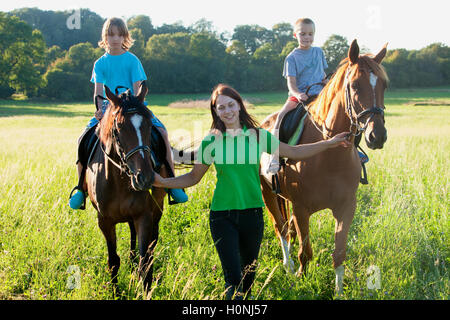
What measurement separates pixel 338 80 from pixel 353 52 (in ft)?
1.00

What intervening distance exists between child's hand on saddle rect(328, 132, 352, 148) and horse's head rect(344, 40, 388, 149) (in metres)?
0.13

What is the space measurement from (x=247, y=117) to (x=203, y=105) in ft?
120

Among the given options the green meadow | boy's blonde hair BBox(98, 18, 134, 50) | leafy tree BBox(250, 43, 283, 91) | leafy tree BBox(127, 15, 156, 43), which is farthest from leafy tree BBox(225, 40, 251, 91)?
boy's blonde hair BBox(98, 18, 134, 50)

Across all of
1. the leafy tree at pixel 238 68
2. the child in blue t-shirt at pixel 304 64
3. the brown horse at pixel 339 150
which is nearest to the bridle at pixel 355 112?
the brown horse at pixel 339 150

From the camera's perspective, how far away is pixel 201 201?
5.93 m

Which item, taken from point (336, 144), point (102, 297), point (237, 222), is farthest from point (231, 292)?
point (336, 144)

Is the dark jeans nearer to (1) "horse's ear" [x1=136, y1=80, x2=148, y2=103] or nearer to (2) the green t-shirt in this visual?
(2) the green t-shirt

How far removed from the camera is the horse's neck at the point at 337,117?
354 cm

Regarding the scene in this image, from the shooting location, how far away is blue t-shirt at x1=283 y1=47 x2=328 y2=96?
4.82 metres

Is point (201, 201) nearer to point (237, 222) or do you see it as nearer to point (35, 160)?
point (237, 222)

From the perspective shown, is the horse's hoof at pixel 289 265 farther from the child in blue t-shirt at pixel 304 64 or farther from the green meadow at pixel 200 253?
the child in blue t-shirt at pixel 304 64

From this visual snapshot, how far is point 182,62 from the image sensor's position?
150ft

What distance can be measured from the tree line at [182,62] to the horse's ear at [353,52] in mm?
37415

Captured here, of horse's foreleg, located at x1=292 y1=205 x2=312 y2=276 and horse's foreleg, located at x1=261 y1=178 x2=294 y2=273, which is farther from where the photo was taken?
horse's foreleg, located at x1=261 y1=178 x2=294 y2=273
